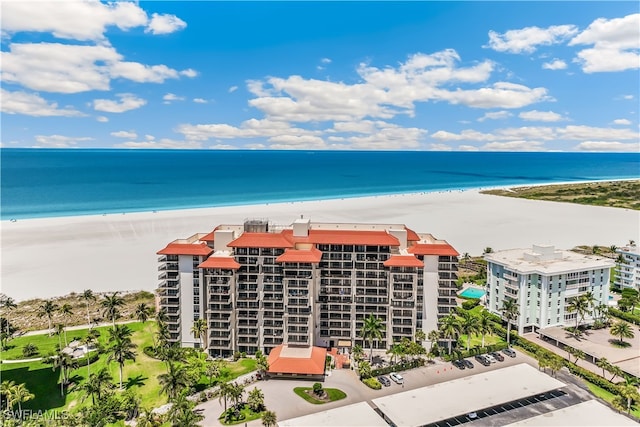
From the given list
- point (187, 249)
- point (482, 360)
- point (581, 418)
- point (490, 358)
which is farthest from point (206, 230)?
point (581, 418)

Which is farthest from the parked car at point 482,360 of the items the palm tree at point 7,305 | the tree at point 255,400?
the palm tree at point 7,305

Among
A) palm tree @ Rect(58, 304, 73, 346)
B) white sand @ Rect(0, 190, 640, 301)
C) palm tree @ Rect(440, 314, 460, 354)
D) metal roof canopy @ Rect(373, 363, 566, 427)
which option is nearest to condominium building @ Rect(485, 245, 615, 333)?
palm tree @ Rect(440, 314, 460, 354)

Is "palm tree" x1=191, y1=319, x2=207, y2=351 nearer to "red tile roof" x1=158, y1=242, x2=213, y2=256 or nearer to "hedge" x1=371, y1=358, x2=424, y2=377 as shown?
"red tile roof" x1=158, y1=242, x2=213, y2=256

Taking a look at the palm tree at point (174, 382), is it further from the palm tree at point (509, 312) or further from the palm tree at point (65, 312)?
the palm tree at point (509, 312)

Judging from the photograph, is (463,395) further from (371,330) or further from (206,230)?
(206,230)

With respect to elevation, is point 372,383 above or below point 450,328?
below

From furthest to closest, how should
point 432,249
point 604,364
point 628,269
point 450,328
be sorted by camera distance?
1. point 628,269
2. point 432,249
3. point 450,328
4. point 604,364

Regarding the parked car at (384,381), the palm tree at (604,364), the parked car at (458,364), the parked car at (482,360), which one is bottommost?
the parked car at (384,381)
